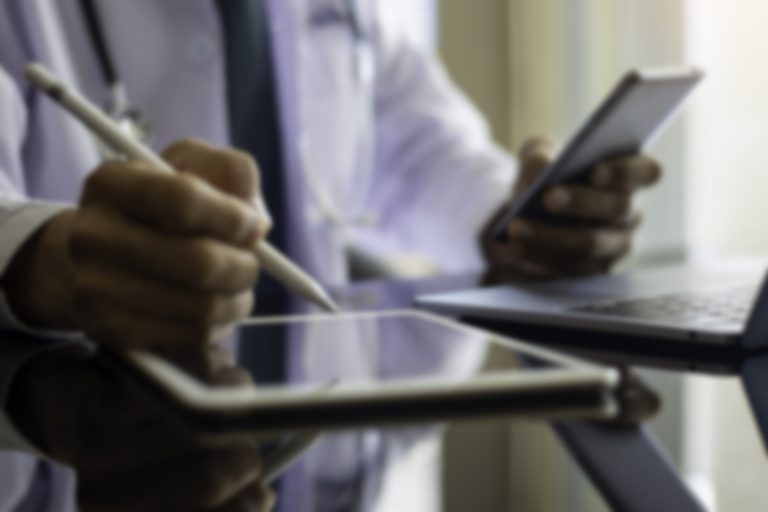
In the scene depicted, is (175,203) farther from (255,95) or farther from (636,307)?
(255,95)

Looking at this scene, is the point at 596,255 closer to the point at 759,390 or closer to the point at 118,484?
the point at 759,390

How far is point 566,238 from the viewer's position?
2.85 ft

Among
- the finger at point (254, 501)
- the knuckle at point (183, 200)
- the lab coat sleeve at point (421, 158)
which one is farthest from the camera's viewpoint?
the lab coat sleeve at point (421, 158)

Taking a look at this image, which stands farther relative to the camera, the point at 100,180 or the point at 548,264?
the point at 548,264

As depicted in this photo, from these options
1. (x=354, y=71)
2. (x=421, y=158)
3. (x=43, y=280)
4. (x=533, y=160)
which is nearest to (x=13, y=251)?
(x=43, y=280)

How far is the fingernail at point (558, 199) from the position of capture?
806 millimetres

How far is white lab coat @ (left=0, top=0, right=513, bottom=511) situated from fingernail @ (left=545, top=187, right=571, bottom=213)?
Answer: 1.09 feet

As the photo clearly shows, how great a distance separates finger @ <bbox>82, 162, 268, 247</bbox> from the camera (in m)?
0.40

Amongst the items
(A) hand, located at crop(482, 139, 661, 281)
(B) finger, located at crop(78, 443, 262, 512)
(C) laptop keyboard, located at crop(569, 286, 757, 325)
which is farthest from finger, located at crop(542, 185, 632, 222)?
(B) finger, located at crop(78, 443, 262, 512)

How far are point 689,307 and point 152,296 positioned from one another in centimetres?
29

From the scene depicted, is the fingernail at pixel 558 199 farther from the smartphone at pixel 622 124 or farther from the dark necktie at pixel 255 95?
the dark necktie at pixel 255 95

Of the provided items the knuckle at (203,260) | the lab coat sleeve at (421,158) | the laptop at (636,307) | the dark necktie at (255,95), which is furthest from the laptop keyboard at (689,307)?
the lab coat sleeve at (421,158)

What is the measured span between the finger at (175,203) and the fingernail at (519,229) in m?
0.47

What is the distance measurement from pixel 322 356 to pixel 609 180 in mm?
480
